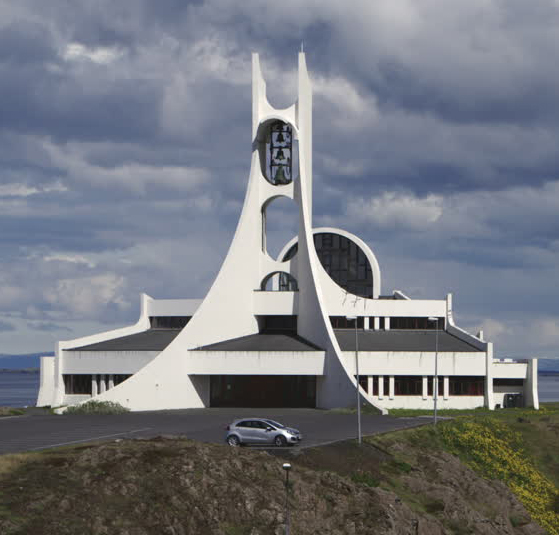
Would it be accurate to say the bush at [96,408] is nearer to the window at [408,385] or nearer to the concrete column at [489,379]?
the window at [408,385]

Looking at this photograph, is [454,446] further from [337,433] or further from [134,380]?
[134,380]

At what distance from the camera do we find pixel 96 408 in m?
56.7

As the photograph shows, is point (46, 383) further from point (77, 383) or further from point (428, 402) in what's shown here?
point (428, 402)

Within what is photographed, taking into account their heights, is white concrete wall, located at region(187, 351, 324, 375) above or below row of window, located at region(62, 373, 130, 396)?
above

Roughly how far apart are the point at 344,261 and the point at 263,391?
21852mm

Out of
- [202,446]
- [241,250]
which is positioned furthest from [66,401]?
[202,446]

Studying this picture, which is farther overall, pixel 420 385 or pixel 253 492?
pixel 420 385

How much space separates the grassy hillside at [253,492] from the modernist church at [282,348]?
55.2ft

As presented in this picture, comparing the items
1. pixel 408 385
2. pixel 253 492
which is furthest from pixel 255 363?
pixel 253 492

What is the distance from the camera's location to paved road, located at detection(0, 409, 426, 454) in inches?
1519

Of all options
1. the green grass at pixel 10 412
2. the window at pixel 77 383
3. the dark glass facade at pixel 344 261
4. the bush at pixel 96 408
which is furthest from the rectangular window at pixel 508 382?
the green grass at pixel 10 412

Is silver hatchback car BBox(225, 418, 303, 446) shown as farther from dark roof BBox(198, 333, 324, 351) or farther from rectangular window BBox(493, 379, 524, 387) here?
rectangular window BBox(493, 379, 524, 387)

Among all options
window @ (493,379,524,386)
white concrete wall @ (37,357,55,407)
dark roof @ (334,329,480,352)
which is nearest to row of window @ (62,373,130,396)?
white concrete wall @ (37,357,55,407)

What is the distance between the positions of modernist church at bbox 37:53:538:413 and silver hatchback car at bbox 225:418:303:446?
20604mm
